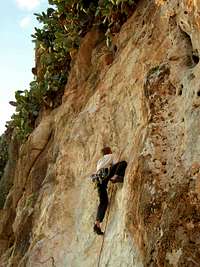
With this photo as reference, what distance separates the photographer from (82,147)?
15414mm

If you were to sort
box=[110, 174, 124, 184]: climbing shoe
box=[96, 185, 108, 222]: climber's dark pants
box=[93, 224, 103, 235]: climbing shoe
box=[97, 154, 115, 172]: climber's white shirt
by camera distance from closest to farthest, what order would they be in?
1. box=[110, 174, 124, 184]: climbing shoe
2. box=[93, 224, 103, 235]: climbing shoe
3. box=[96, 185, 108, 222]: climber's dark pants
4. box=[97, 154, 115, 172]: climber's white shirt

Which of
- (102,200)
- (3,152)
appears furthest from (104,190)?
(3,152)

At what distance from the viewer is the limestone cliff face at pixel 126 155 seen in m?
9.66

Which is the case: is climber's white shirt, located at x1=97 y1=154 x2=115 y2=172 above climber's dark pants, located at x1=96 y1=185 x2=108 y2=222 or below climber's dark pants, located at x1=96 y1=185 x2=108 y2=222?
above

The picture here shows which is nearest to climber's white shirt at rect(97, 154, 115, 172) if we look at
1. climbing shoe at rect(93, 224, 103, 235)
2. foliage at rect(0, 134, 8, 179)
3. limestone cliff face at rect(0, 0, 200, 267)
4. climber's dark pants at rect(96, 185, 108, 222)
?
limestone cliff face at rect(0, 0, 200, 267)

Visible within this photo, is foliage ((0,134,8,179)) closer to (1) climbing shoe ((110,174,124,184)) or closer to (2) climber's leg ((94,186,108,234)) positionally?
(2) climber's leg ((94,186,108,234))

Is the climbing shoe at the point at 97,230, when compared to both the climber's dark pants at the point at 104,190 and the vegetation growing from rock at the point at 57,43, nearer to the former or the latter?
the climber's dark pants at the point at 104,190

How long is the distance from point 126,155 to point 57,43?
8.03 metres

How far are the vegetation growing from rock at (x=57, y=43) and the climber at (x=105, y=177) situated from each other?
4.96m

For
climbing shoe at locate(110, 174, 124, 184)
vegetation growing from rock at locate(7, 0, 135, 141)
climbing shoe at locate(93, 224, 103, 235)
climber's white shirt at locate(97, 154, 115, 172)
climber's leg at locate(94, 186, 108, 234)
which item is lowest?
climbing shoe at locate(93, 224, 103, 235)

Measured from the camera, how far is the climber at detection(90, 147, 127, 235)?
12016 millimetres

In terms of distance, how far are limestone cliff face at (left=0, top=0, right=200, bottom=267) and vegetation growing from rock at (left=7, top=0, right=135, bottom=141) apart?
64 centimetres

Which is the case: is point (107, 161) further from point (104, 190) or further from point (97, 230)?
point (97, 230)

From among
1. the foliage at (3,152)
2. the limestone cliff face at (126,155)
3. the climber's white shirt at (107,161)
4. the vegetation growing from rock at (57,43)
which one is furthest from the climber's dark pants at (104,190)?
the foliage at (3,152)
